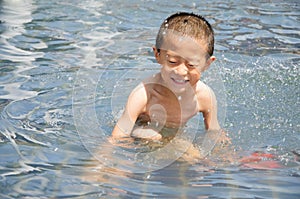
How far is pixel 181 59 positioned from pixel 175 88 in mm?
308

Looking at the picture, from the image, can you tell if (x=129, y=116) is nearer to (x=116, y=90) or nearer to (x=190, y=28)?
(x=190, y=28)

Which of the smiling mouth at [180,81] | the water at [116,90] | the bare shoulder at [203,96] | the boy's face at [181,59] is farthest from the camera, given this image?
the bare shoulder at [203,96]

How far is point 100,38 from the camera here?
7.04 meters

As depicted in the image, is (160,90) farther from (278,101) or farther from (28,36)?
(28,36)

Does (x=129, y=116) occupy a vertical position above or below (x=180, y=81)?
below

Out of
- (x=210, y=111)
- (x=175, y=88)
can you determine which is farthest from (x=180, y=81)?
(x=210, y=111)

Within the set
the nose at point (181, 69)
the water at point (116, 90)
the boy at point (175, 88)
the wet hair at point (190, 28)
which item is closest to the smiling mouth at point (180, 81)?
the boy at point (175, 88)

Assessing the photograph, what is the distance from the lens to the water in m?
3.24

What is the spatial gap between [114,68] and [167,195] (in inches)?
114

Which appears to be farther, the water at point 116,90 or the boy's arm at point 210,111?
the boy's arm at point 210,111

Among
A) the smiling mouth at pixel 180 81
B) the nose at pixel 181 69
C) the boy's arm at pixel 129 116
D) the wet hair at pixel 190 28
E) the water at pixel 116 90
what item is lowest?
the water at pixel 116 90

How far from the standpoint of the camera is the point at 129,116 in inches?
153

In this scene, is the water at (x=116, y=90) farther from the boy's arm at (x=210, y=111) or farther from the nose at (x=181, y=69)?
the nose at (x=181, y=69)

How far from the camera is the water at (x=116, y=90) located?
3236mm
